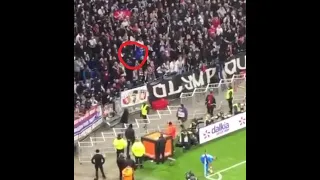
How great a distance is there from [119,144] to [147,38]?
104 cm

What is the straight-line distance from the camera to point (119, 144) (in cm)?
488

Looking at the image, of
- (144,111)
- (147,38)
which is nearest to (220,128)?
(144,111)

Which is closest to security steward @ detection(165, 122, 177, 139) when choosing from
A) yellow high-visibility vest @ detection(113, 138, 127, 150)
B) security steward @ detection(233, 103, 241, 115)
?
yellow high-visibility vest @ detection(113, 138, 127, 150)

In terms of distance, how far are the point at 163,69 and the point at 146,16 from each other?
0.53m

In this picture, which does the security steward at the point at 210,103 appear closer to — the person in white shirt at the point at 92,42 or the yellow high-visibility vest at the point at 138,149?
the yellow high-visibility vest at the point at 138,149

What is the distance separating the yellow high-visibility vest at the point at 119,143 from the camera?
4.88 meters

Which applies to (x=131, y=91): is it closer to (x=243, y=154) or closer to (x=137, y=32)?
(x=137, y=32)

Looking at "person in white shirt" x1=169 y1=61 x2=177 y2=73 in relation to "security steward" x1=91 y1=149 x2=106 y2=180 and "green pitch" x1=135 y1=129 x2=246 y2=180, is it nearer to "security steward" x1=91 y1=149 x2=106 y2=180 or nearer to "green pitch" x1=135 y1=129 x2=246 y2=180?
"green pitch" x1=135 y1=129 x2=246 y2=180

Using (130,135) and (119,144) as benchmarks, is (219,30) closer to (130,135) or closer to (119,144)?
(130,135)

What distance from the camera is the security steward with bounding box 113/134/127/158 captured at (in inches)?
192

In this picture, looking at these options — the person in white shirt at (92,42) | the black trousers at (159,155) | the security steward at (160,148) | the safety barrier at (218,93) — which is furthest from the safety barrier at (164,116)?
the person in white shirt at (92,42)

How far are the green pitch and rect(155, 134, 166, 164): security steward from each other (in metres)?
0.07

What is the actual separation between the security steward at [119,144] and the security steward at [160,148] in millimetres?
315

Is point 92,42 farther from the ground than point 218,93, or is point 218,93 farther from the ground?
point 92,42
